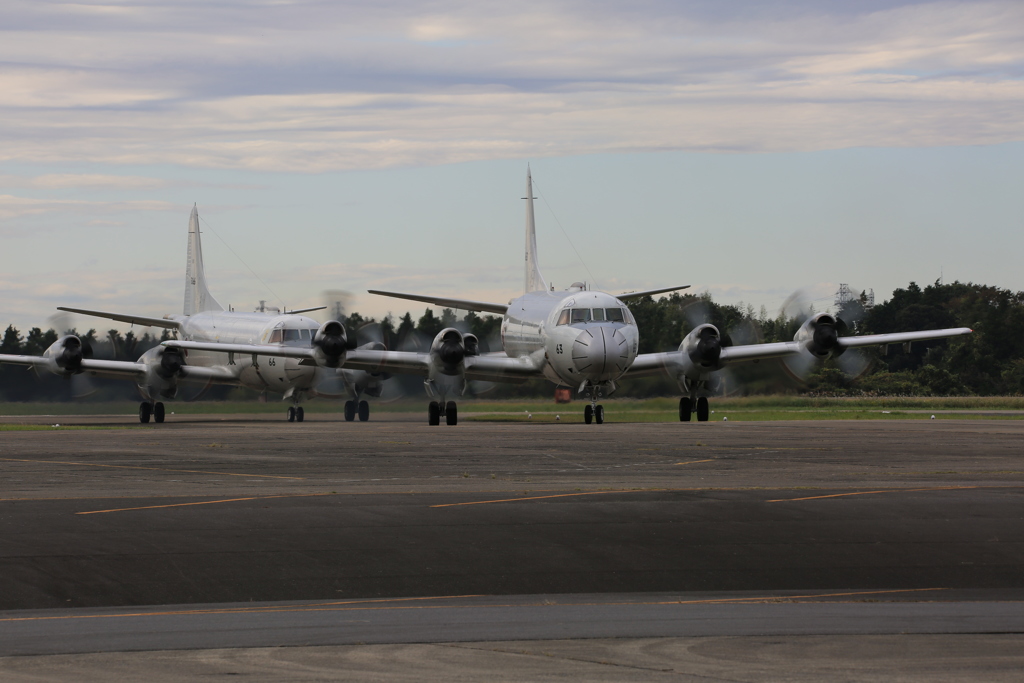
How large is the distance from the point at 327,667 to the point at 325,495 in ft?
28.0

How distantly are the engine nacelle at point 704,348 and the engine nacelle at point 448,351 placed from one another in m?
7.87

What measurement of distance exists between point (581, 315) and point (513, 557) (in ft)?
92.0

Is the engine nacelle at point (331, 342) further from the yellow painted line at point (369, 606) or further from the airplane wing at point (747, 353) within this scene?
the yellow painted line at point (369, 606)

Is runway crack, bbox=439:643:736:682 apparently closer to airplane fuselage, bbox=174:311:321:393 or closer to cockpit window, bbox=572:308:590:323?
cockpit window, bbox=572:308:590:323

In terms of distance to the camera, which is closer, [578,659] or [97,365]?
[578,659]

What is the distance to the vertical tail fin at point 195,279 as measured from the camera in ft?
207

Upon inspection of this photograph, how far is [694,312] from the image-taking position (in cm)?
4484

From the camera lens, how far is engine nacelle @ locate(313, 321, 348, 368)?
43344 millimetres

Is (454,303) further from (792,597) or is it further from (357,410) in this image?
(792,597)

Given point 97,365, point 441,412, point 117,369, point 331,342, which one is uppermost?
point 331,342

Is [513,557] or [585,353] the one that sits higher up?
[585,353]

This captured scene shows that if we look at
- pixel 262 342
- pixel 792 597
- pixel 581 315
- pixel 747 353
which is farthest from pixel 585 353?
pixel 792 597

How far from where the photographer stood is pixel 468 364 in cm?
4309

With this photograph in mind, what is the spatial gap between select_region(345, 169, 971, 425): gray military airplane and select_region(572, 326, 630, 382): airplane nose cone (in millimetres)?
32
